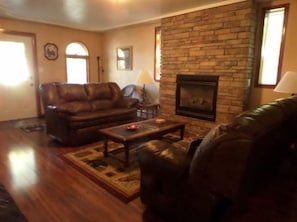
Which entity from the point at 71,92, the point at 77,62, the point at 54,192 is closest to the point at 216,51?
the point at 71,92

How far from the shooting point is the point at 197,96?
4461 millimetres

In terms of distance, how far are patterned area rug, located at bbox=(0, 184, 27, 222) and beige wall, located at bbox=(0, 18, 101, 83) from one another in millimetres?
4317

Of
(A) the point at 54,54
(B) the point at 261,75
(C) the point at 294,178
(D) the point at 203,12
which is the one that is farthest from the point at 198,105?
(A) the point at 54,54

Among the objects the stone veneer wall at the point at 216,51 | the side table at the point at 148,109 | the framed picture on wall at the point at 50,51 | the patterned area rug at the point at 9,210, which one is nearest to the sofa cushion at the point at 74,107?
the side table at the point at 148,109

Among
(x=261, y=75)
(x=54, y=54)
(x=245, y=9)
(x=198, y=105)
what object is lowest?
(x=198, y=105)

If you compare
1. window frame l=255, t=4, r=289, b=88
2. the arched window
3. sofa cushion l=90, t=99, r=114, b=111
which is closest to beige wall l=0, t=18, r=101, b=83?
the arched window

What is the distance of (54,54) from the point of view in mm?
6000

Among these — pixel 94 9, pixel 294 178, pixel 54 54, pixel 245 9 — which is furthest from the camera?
pixel 54 54

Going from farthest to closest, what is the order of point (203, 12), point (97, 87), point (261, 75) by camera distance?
point (97, 87)
point (203, 12)
point (261, 75)

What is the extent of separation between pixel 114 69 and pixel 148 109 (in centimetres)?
214

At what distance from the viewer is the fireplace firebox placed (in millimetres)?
4185

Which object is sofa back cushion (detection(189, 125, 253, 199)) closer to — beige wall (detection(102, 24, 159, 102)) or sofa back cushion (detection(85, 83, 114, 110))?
sofa back cushion (detection(85, 83, 114, 110))

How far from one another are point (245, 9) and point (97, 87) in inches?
125

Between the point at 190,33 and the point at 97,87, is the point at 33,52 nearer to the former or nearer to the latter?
the point at 97,87
